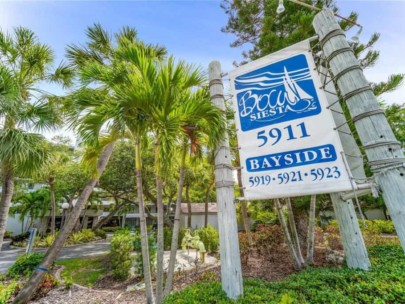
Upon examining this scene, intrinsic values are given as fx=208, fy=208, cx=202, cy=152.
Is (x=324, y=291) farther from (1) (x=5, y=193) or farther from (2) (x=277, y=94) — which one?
(1) (x=5, y=193)

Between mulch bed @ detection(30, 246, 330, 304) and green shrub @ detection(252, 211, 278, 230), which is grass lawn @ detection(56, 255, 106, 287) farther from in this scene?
green shrub @ detection(252, 211, 278, 230)

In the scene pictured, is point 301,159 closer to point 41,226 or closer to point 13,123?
point 13,123

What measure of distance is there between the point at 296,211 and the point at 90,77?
8.36 meters

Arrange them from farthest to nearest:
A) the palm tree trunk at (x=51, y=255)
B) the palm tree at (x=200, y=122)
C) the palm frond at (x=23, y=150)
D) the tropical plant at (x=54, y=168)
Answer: the tropical plant at (x=54, y=168), the palm tree trunk at (x=51, y=255), the palm frond at (x=23, y=150), the palm tree at (x=200, y=122)

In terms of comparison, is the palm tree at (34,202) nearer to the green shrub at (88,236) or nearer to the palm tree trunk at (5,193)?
the green shrub at (88,236)

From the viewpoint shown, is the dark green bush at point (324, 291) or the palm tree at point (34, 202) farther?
the palm tree at point (34, 202)

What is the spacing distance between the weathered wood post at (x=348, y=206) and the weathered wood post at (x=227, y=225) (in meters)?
1.52

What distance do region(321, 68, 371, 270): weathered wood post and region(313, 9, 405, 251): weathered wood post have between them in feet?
0.96

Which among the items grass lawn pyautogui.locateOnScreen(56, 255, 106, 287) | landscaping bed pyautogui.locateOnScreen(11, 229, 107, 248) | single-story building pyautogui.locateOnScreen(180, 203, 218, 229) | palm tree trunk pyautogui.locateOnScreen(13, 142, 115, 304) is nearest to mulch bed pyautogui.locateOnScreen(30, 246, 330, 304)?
palm tree trunk pyautogui.locateOnScreen(13, 142, 115, 304)

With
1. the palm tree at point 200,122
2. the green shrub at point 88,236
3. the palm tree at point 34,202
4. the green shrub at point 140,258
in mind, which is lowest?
the green shrub at point 140,258

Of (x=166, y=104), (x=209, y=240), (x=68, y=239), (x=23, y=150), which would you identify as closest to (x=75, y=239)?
(x=68, y=239)

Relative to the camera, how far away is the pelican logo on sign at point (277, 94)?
8.42 ft

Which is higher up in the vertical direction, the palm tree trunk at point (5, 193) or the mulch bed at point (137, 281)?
the palm tree trunk at point (5, 193)

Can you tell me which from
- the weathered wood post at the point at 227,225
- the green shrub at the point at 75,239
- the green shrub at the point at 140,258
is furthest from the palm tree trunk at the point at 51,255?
the green shrub at the point at 75,239
